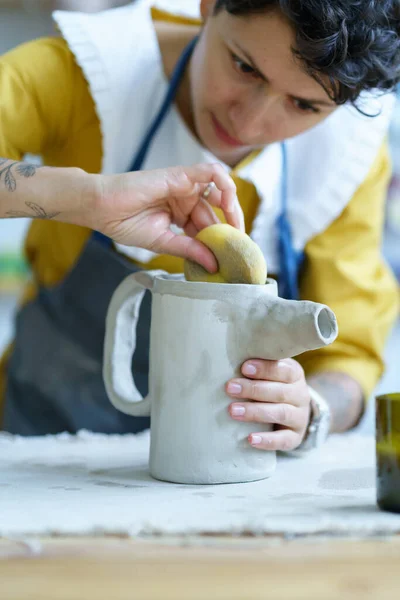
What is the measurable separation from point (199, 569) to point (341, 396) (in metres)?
0.54

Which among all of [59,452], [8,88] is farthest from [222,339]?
[8,88]

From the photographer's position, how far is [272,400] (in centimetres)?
72

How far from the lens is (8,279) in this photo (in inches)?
108

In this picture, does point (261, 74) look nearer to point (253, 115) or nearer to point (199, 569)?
point (253, 115)

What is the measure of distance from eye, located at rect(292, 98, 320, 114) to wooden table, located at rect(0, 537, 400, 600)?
1.66 feet

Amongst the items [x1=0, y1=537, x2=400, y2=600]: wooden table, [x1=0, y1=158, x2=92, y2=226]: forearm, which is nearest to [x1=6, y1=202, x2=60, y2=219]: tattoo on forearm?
[x1=0, y1=158, x2=92, y2=226]: forearm

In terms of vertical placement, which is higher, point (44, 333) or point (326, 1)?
point (326, 1)

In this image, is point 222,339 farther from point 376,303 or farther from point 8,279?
point 8,279

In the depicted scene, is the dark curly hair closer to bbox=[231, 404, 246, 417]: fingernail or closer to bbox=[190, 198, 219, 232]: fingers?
bbox=[190, 198, 219, 232]: fingers

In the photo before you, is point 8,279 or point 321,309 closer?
point 321,309

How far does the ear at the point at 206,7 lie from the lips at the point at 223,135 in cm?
12

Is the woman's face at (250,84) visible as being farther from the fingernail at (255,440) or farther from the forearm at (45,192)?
the fingernail at (255,440)

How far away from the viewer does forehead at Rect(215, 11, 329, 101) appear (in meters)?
0.78

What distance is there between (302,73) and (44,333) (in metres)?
0.59
